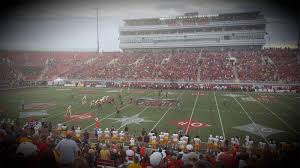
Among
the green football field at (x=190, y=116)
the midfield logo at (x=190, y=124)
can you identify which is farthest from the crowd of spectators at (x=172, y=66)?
the midfield logo at (x=190, y=124)

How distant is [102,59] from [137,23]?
1284cm

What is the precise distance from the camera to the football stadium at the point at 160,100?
5762 mm

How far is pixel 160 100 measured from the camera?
20.4 metres

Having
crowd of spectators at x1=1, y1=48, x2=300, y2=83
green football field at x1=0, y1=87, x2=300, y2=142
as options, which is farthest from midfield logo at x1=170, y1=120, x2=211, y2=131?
crowd of spectators at x1=1, y1=48, x2=300, y2=83

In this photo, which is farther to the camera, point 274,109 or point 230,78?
point 230,78

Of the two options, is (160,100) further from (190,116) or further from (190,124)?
(190,124)

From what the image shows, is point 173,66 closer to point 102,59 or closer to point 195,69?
point 195,69

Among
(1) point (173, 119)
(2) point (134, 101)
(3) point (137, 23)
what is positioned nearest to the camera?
(1) point (173, 119)

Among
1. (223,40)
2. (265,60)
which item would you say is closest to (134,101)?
(265,60)

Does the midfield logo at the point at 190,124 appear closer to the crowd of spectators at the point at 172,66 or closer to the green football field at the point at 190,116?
the green football field at the point at 190,116

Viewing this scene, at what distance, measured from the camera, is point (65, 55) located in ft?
137

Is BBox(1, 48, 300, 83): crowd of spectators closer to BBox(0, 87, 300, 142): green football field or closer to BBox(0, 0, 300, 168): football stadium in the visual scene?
BBox(0, 0, 300, 168): football stadium

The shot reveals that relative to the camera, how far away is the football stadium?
227 inches

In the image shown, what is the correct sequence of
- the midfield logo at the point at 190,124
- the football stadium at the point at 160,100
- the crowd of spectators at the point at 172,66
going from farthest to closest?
the crowd of spectators at the point at 172,66
the midfield logo at the point at 190,124
the football stadium at the point at 160,100
